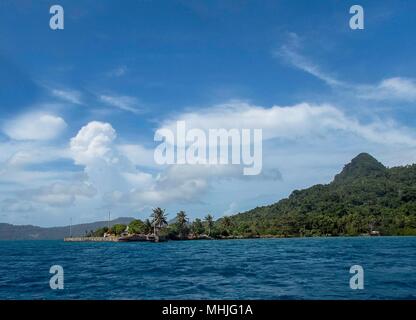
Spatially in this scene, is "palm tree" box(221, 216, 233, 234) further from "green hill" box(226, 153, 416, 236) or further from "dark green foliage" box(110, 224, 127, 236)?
"dark green foliage" box(110, 224, 127, 236)

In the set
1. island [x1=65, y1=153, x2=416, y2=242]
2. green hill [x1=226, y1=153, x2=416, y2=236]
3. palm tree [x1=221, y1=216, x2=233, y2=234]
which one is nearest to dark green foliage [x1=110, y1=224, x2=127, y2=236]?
island [x1=65, y1=153, x2=416, y2=242]

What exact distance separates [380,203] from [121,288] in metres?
106

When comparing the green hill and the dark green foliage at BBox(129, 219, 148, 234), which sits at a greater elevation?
the green hill

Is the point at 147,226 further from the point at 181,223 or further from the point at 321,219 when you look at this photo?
the point at 321,219

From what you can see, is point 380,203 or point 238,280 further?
point 380,203

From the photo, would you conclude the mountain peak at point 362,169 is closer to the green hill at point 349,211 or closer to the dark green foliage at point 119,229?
the green hill at point 349,211

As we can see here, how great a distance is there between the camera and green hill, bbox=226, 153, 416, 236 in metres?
107

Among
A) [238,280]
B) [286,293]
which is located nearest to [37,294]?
[238,280]

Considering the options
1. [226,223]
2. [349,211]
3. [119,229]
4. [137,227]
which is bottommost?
[119,229]

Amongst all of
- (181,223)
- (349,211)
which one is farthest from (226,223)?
(349,211)

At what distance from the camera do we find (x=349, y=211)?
116m
